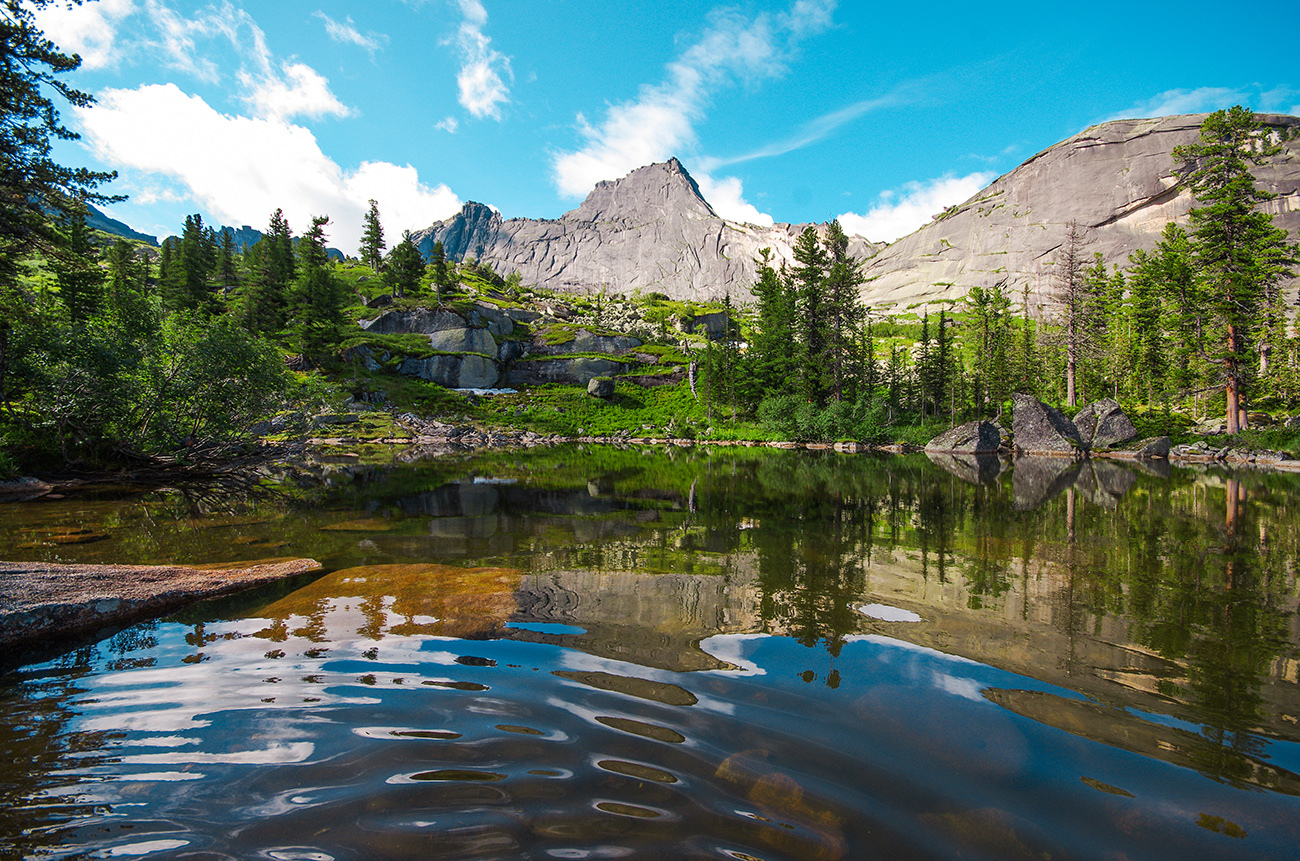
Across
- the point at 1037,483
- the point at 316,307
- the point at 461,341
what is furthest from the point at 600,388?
the point at 1037,483

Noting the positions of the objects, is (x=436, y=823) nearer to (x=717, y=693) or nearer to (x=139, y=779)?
(x=139, y=779)

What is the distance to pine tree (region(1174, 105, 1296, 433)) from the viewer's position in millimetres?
31422

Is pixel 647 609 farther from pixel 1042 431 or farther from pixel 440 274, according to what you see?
pixel 440 274

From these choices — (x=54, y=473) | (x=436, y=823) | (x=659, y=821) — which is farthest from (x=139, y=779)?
(x=54, y=473)

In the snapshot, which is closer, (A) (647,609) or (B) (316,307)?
(A) (647,609)

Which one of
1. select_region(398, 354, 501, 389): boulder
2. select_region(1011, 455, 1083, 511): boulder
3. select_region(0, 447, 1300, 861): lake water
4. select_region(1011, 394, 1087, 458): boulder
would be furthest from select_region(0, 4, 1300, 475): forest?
select_region(1011, 455, 1083, 511): boulder

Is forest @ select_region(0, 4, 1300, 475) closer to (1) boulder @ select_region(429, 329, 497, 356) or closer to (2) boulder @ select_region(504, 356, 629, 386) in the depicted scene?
(1) boulder @ select_region(429, 329, 497, 356)

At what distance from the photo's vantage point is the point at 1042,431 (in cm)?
4009

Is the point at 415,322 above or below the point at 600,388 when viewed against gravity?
above

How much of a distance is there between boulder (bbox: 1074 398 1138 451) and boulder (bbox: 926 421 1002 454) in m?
5.23

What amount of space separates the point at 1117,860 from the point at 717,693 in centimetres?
234

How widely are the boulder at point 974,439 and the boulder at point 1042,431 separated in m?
1.49

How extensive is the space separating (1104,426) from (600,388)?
4833cm

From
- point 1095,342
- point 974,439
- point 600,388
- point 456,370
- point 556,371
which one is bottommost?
point 974,439
